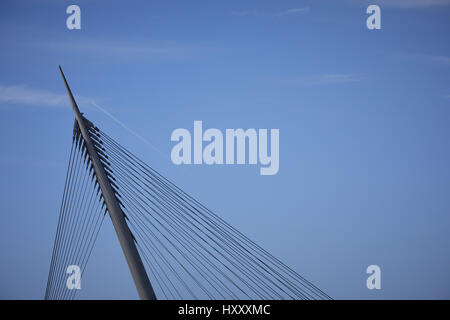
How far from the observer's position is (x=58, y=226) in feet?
88.9

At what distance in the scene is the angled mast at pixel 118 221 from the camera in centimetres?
2061

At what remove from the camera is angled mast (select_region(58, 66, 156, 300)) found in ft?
Answer: 67.6

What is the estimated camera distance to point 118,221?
22922 millimetres
